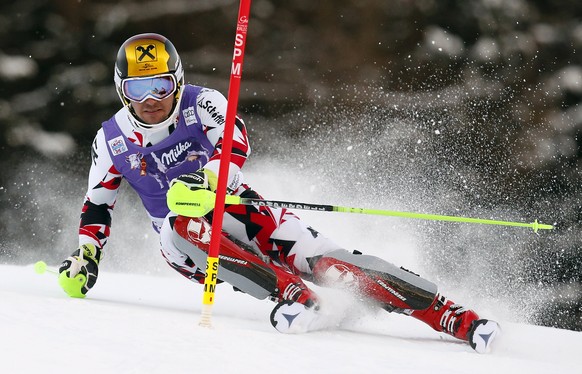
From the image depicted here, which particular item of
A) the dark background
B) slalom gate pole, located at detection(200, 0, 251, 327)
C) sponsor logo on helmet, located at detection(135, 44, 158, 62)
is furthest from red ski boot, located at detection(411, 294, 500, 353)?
the dark background

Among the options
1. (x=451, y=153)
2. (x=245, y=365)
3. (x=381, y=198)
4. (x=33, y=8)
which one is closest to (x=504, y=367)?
(x=245, y=365)

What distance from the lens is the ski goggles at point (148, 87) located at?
303 centimetres

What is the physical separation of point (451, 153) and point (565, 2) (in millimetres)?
1465

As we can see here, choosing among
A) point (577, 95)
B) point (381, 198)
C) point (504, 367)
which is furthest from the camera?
point (577, 95)

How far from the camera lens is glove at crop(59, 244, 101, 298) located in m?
3.13

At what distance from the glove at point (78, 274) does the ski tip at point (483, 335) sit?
1.38 m

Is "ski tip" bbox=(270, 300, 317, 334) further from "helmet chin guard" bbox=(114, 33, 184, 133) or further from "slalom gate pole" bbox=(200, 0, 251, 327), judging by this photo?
"helmet chin guard" bbox=(114, 33, 184, 133)

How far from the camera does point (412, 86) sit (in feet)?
22.5

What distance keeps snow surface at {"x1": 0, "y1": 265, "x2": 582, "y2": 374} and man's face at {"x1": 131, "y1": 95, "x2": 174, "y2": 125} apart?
26.1 inches

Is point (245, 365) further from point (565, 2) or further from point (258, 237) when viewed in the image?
point (565, 2)

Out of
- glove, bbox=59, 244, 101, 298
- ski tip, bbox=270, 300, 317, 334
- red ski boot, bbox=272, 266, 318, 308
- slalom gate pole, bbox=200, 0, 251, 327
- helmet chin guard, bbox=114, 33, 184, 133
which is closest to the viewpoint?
slalom gate pole, bbox=200, 0, 251, 327

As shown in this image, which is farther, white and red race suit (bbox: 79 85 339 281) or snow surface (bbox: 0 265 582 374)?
white and red race suit (bbox: 79 85 339 281)

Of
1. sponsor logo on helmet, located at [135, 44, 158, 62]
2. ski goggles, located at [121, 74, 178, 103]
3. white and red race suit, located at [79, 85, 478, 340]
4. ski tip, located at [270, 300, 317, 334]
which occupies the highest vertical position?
sponsor logo on helmet, located at [135, 44, 158, 62]

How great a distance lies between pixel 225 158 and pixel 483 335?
96cm
